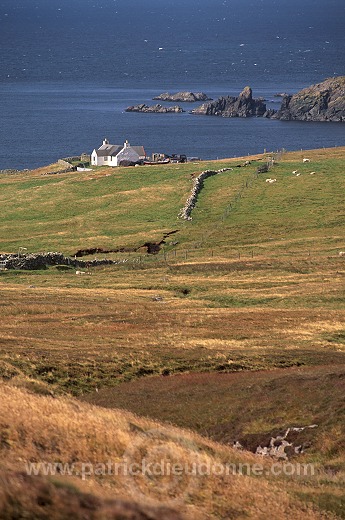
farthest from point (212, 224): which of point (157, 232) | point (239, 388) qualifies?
point (239, 388)

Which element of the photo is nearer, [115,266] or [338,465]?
[338,465]

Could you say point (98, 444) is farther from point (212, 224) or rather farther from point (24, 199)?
point (24, 199)

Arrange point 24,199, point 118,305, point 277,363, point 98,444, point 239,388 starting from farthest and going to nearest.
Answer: point 24,199 < point 118,305 < point 277,363 < point 239,388 < point 98,444

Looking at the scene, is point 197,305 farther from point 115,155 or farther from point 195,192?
point 115,155

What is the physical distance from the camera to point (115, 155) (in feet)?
451

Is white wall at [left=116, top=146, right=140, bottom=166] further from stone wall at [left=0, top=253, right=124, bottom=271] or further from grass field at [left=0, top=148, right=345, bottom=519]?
stone wall at [left=0, top=253, right=124, bottom=271]

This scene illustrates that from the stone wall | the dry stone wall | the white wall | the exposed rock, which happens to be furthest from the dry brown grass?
the white wall

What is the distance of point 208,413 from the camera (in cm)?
2888

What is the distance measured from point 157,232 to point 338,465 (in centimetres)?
5943

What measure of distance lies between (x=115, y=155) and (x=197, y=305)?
284ft

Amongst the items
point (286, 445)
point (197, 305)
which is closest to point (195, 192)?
point (197, 305)

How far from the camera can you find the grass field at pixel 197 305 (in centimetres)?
2878

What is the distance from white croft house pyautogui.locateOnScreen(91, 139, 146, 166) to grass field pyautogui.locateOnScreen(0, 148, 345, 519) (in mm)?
19869

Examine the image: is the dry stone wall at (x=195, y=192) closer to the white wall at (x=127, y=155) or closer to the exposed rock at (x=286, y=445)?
the white wall at (x=127, y=155)
